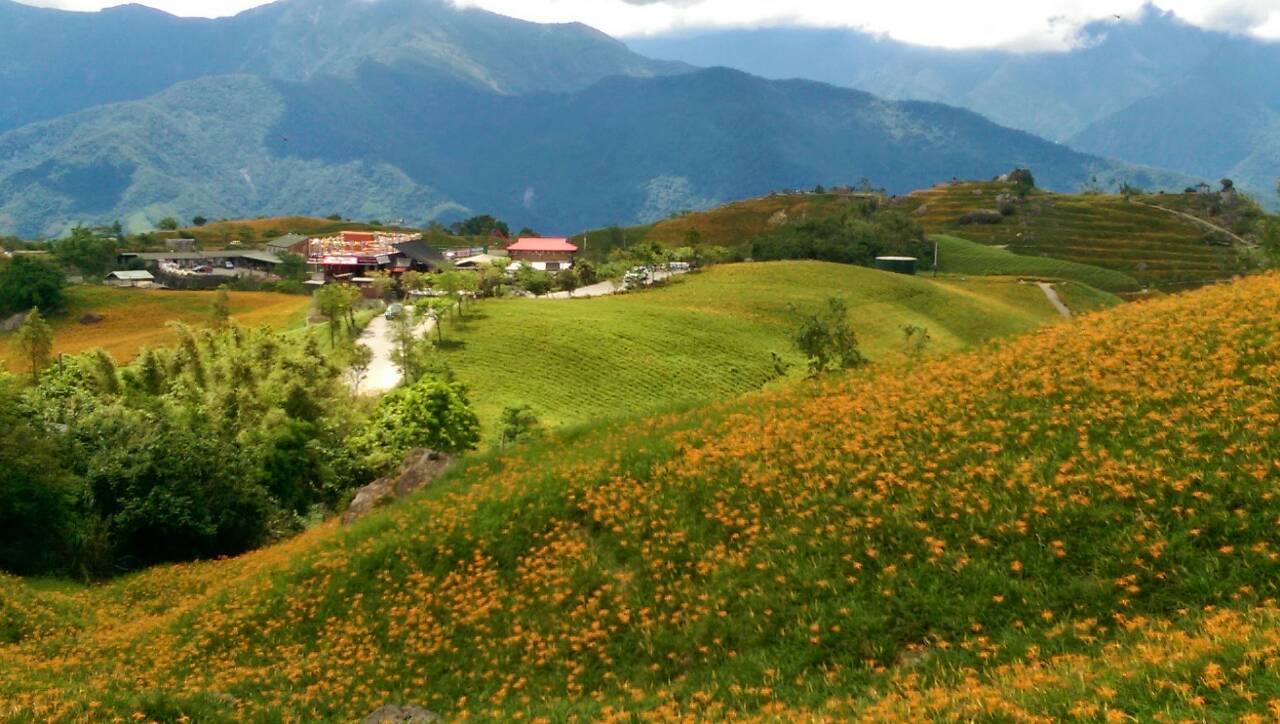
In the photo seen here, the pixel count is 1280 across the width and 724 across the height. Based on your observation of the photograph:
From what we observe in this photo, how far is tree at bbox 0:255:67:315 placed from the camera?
11550 centimetres

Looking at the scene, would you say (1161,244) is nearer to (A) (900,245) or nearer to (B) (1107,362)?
(A) (900,245)

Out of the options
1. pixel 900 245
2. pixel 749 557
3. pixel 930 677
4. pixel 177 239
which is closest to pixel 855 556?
pixel 749 557

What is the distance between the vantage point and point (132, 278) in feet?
500

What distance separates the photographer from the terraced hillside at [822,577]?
13.2 metres

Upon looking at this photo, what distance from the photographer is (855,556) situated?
16531 millimetres

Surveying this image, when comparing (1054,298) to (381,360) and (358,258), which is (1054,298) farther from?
(358,258)

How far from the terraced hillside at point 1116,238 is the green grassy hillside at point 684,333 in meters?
48.0

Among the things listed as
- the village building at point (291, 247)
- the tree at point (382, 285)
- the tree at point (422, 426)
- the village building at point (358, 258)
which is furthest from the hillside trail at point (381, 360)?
the village building at point (291, 247)

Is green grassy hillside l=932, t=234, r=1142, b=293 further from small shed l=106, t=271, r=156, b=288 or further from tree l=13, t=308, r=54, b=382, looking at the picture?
small shed l=106, t=271, r=156, b=288

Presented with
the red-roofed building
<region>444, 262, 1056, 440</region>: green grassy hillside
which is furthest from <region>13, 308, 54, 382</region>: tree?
the red-roofed building

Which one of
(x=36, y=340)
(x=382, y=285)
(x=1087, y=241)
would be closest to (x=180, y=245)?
(x=382, y=285)

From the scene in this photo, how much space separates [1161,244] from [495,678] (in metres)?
177

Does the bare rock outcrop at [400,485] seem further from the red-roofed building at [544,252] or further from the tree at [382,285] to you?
the red-roofed building at [544,252]

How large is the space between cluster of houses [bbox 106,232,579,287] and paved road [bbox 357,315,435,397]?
52032 mm
